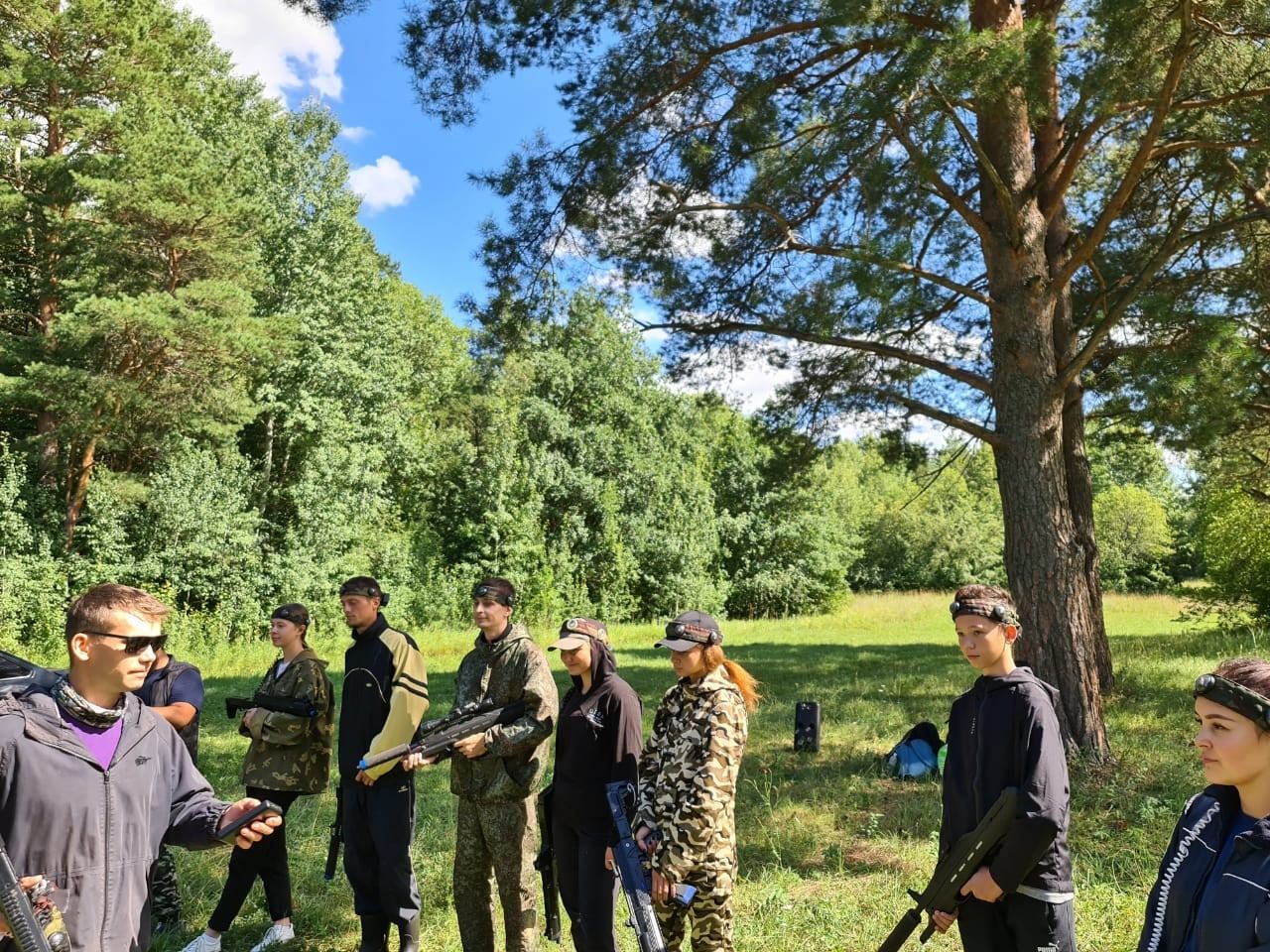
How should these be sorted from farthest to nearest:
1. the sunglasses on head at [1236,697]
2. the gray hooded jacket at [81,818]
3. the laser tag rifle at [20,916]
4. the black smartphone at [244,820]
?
the black smartphone at [244,820] → the gray hooded jacket at [81,818] → the laser tag rifle at [20,916] → the sunglasses on head at [1236,697]

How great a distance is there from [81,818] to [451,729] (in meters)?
2.20

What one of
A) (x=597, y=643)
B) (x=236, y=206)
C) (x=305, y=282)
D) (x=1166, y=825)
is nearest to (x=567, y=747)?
(x=597, y=643)

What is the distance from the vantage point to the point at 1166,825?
6668 millimetres

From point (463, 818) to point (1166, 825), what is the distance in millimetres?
5193

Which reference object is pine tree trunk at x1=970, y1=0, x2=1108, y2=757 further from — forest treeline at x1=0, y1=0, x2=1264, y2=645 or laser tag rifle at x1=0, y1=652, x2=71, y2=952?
laser tag rifle at x1=0, y1=652, x2=71, y2=952

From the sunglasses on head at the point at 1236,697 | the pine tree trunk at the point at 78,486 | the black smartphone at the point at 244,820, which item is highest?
the pine tree trunk at the point at 78,486

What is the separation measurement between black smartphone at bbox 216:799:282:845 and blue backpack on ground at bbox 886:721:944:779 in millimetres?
6991

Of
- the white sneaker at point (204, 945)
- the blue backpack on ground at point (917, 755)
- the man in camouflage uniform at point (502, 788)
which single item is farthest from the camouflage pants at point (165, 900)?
the blue backpack on ground at point (917, 755)

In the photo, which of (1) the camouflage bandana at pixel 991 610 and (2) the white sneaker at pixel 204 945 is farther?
(2) the white sneaker at pixel 204 945

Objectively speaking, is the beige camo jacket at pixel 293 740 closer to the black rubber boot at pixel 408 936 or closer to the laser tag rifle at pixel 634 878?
the black rubber boot at pixel 408 936

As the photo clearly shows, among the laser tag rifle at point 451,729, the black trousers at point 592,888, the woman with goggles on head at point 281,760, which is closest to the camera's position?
the black trousers at point 592,888

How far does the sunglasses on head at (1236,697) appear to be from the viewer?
6.65 ft

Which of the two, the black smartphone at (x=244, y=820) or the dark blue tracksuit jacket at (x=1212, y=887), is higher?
the dark blue tracksuit jacket at (x=1212, y=887)

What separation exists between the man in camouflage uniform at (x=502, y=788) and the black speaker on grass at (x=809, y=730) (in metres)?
5.57
